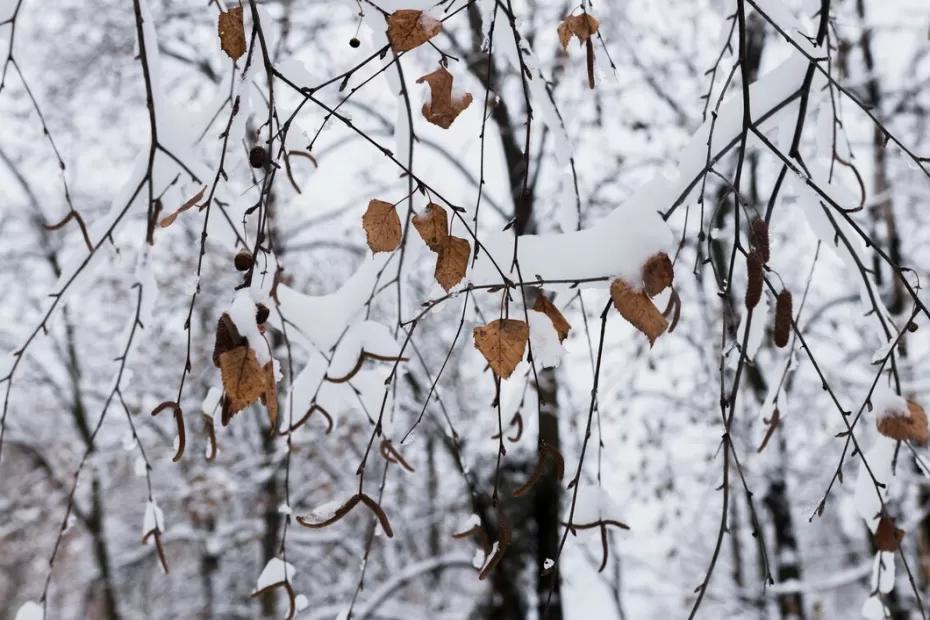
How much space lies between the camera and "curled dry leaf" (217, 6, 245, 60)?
946 mm

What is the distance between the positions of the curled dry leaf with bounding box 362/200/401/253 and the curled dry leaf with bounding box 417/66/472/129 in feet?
0.39

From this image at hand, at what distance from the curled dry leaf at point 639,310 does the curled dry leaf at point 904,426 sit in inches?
17.3

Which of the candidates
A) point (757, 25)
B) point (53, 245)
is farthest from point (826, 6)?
point (53, 245)

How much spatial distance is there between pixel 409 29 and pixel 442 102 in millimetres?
91

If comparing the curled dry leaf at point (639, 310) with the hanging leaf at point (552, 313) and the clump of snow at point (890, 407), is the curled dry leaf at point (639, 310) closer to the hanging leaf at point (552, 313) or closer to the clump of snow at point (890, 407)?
the hanging leaf at point (552, 313)

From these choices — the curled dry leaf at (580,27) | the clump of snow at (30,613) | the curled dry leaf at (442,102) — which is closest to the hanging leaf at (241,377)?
the curled dry leaf at (442,102)

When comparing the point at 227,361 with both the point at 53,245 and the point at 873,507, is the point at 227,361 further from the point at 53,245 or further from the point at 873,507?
the point at 53,245

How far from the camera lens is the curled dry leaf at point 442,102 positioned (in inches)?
36.7

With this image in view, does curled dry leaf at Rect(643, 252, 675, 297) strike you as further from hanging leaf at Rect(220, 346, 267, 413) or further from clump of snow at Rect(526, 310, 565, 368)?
hanging leaf at Rect(220, 346, 267, 413)

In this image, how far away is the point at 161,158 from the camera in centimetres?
141

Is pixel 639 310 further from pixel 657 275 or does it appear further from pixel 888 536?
pixel 888 536

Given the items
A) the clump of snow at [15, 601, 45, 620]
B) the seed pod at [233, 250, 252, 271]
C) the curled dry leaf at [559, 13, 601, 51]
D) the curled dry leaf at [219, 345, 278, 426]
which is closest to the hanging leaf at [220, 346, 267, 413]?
the curled dry leaf at [219, 345, 278, 426]

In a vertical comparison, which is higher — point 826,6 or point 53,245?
point 53,245

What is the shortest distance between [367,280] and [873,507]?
2.97ft
